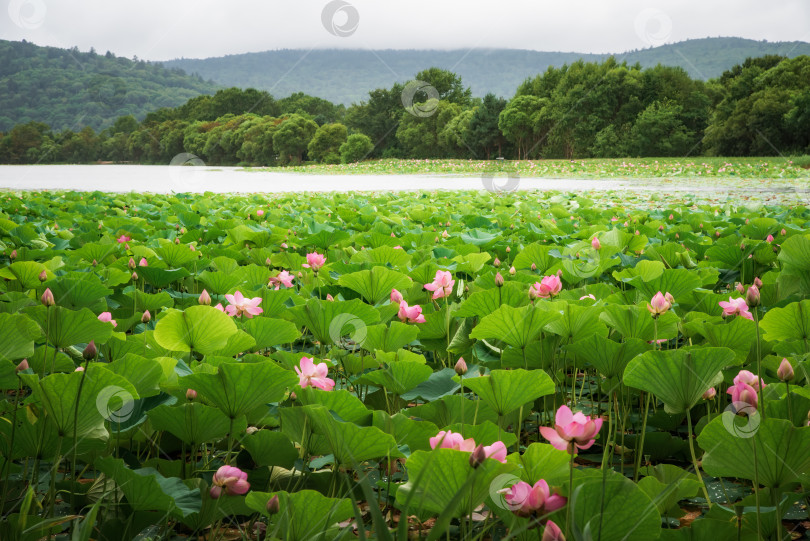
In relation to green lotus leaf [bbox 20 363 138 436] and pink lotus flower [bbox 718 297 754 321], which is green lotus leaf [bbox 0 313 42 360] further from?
pink lotus flower [bbox 718 297 754 321]

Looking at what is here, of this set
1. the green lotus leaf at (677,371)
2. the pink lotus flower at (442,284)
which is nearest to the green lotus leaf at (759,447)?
the green lotus leaf at (677,371)

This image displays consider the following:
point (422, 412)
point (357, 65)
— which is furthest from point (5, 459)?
point (357, 65)

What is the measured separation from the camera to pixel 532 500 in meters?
0.65

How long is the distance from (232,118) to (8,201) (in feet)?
121

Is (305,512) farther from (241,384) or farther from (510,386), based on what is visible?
(510,386)

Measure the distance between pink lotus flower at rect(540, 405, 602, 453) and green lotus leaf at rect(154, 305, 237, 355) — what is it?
683 millimetres

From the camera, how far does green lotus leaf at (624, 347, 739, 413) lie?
0.93 meters

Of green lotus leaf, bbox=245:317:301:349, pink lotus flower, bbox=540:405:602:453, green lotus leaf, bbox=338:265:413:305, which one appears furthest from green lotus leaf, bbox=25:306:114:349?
pink lotus flower, bbox=540:405:602:453

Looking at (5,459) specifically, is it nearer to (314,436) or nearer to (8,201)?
(314,436)

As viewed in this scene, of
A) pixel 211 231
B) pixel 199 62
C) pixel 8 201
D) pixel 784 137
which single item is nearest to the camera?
pixel 211 231

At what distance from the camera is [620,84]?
74.7 ft
